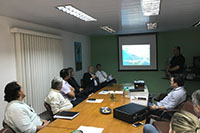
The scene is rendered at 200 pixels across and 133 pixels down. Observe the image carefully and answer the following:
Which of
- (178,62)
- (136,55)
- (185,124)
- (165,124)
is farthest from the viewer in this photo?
(136,55)

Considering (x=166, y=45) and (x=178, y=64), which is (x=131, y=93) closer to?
(x=178, y=64)

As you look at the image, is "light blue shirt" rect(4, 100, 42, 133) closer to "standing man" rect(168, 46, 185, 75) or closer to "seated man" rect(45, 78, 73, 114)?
"seated man" rect(45, 78, 73, 114)

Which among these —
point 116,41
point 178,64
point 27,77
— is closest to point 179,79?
point 178,64

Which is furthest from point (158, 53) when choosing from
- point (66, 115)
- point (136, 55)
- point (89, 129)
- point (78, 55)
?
point (89, 129)

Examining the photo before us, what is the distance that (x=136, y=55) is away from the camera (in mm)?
6789

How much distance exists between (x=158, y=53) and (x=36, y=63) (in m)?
4.81

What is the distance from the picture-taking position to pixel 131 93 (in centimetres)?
341

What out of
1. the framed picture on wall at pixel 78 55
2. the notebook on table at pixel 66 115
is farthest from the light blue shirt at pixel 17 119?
the framed picture on wall at pixel 78 55

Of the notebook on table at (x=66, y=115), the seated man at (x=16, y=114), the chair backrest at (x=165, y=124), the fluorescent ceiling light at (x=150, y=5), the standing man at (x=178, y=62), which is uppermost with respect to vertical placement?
the fluorescent ceiling light at (x=150, y=5)

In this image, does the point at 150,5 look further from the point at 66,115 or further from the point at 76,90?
the point at 76,90

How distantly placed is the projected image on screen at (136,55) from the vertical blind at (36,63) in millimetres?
3223

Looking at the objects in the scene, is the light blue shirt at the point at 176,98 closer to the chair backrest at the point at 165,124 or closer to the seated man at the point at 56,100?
the chair backrest at the point at 165,124

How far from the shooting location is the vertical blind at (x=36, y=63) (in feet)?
11.3

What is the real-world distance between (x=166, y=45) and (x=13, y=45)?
5.50 metres
